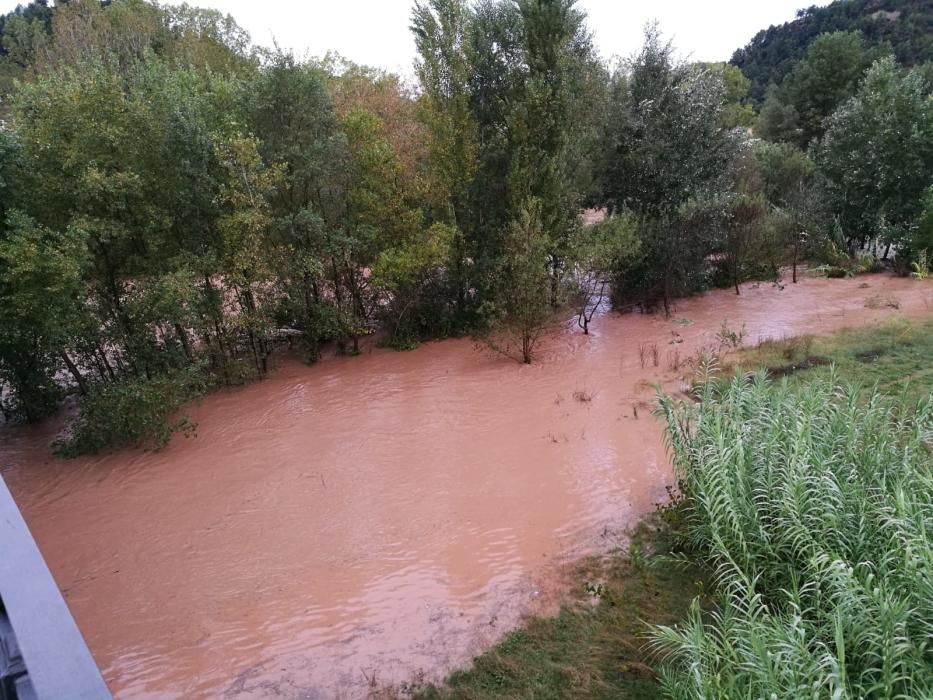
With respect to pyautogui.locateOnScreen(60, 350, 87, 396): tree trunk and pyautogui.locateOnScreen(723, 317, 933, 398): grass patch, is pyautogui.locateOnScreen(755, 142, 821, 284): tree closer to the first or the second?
pyautogui.locateOnScreen(723, 317, 933, 398): grass patch

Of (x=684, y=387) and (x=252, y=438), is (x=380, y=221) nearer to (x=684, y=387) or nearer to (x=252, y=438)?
(x=252, y=438)

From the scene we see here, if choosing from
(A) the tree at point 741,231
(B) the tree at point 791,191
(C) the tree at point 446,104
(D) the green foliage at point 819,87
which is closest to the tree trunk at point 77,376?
(C) the tree at point 446,104

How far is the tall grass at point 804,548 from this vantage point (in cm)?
327

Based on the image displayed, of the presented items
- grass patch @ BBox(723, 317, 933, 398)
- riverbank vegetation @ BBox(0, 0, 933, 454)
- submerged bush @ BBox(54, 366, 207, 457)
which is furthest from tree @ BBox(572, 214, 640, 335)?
submerged bush @ BBox(54, 366, 207, 457)

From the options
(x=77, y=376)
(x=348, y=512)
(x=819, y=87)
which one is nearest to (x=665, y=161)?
(x=348, y=512)

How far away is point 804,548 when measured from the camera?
172 inches

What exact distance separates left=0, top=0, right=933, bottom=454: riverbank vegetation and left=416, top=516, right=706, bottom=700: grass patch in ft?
22.5

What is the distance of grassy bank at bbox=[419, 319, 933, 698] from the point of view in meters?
3.45

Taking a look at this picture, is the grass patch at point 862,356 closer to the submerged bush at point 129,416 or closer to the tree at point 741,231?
the tree at point 741,231

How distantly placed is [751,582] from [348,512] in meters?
4.96

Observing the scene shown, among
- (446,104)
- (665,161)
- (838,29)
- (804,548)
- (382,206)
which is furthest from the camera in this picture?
(838,29)

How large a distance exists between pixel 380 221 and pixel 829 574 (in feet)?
34.9

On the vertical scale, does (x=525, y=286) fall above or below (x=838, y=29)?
below

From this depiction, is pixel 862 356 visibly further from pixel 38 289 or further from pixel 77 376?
pixel 77 376
